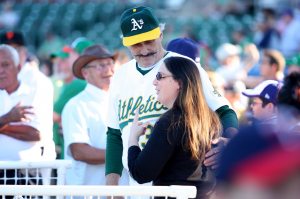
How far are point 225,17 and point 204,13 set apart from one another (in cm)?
455

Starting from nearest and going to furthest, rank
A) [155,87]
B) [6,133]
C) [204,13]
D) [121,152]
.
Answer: [155,87] → [121,152] → [6,133] → [204,13]

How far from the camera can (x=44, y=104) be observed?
6859 mm

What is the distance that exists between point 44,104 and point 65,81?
13.3ft

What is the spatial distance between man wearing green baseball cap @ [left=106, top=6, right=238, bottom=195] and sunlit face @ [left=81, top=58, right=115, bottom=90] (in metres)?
1.92

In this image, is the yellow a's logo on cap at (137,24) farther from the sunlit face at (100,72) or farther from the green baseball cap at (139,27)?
the sunlit face at (100,72)

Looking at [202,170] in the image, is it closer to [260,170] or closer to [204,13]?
[260,170]

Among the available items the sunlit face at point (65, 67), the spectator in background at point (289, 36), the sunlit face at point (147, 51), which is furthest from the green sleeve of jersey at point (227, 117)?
the spectator in background at point (289, 36)

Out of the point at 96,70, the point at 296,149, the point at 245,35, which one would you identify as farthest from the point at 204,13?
the point at 296,149

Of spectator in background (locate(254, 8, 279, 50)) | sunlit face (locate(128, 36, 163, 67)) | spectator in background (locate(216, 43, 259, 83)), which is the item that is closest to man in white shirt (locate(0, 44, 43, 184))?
sunlit face (locate(128, 36, 163, 67))

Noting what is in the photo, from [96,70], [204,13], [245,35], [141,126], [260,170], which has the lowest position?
[260,170]

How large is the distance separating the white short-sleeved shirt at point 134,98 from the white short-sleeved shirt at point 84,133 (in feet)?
4.97

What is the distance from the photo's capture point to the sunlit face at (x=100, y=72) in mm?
7270

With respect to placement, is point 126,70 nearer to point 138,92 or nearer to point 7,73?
point 138,92

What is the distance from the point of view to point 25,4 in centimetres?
3080
